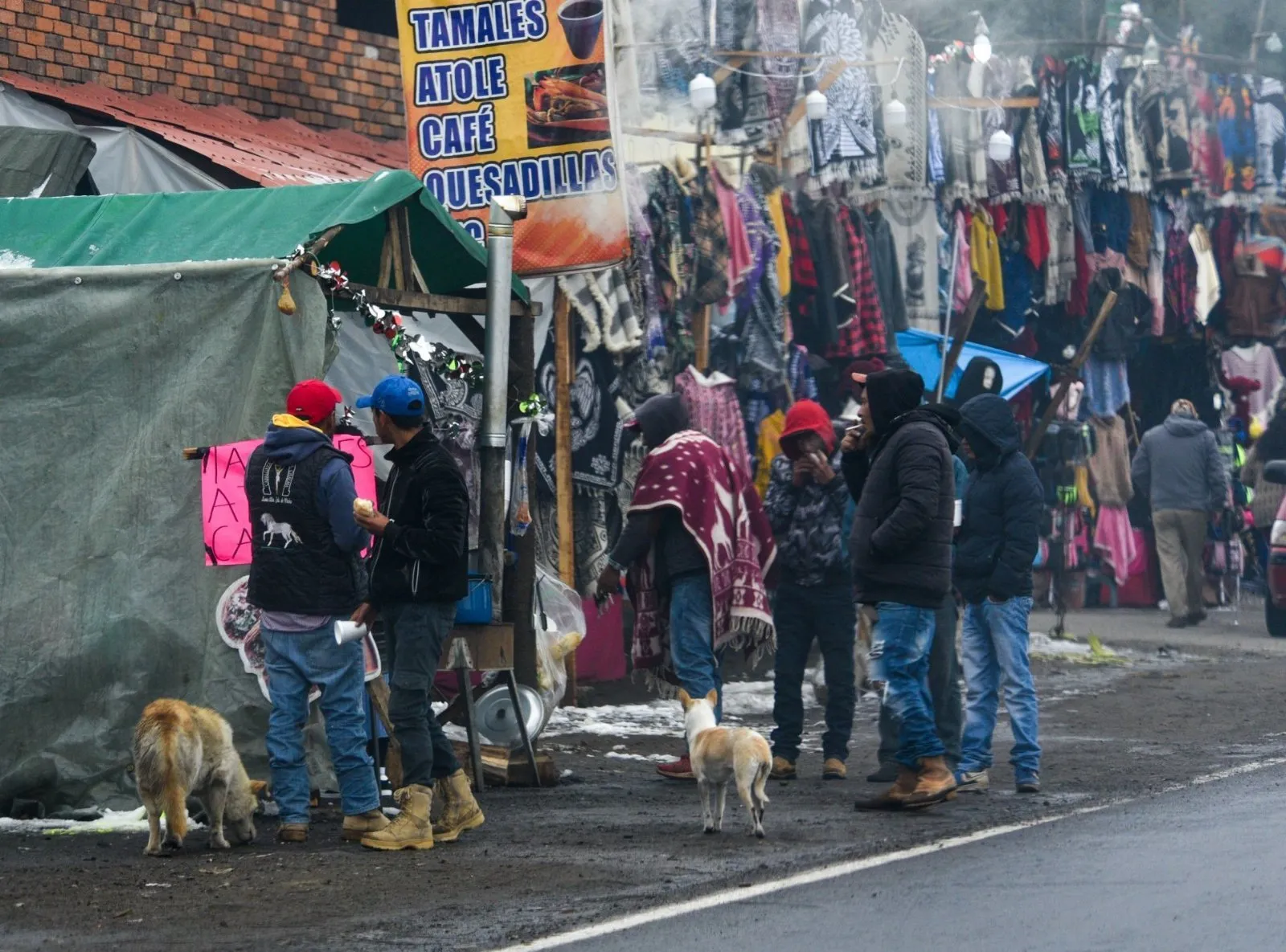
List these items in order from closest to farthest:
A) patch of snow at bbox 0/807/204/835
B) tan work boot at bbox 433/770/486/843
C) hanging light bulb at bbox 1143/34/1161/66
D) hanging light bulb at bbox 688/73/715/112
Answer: tan work boot at bbox 433/770/486/843, patch of snow at bbox 0/807/204/835, hanging light bulb at bbox 688/73/715/112, hanging light bulb at bbox 1143/34/1161/66

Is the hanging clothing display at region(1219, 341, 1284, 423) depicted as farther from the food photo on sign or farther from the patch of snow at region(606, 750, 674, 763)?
the food photo on sign

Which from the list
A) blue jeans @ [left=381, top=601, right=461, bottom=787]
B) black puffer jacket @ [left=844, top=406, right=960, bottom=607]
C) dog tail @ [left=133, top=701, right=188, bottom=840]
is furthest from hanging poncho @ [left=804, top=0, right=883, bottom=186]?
dog tail @ [left=133, top=701, right=188, bottom=840]

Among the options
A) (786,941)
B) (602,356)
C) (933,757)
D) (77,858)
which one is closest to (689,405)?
(602,356)

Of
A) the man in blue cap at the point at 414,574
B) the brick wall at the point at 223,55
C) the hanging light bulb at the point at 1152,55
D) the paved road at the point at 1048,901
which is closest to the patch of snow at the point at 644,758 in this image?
the man in blue cap at the point at 414,574

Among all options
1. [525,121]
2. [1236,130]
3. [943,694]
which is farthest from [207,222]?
[1236,130]

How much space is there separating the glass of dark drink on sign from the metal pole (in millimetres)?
1468

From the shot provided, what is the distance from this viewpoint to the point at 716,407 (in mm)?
14781

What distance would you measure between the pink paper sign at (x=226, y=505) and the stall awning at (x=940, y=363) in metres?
8.09

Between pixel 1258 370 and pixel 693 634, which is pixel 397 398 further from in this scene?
pixel 1258 370

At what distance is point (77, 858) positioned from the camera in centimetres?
798

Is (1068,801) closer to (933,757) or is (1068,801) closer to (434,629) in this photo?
(933,757)

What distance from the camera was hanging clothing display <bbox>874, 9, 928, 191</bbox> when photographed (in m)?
16.5

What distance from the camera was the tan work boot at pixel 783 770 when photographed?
10.4m

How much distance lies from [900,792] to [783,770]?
1413 mm
